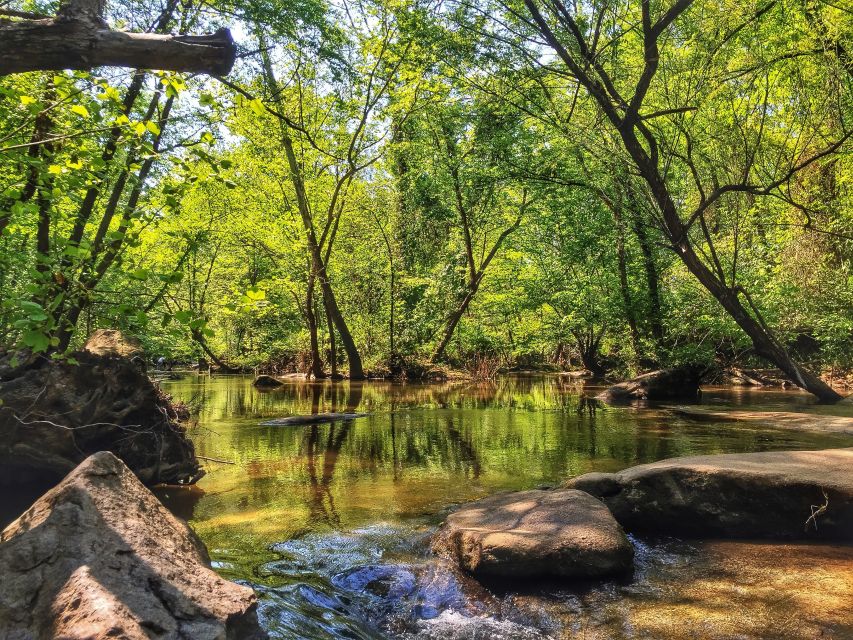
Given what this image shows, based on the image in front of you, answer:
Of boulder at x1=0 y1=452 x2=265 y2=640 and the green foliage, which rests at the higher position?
the green foliage

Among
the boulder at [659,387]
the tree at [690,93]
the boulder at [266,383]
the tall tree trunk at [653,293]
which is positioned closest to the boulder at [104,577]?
the tree at [690,93]

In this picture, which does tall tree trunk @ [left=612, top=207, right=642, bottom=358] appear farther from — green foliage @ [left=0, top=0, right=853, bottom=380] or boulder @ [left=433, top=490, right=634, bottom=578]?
boulder @ [left=433, top=490, right=634, bottom=578]

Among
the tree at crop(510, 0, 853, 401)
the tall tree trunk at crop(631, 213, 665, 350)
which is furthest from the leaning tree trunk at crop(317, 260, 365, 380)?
the tree at crop(510, 0, 853, 401)

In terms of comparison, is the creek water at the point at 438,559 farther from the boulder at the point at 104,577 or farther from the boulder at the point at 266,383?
the boulder at the point at 266,383

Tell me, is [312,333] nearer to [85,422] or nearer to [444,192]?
[444,192]

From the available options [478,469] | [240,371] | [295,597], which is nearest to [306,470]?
[478,469]

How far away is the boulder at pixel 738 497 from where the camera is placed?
420cm

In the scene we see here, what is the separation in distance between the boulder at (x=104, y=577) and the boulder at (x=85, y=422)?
2.88m

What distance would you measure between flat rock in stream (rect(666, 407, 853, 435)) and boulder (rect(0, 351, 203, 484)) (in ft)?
28.6

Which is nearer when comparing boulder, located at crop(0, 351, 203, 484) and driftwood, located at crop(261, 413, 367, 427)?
boulder, located at crop(0, 351, 203, 484)

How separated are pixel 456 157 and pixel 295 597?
60.9ft

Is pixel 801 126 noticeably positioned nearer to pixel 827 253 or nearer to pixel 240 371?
pixel 827 253

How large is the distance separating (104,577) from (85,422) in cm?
408

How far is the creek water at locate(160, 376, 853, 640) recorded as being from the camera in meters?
3.04
